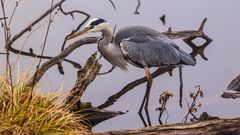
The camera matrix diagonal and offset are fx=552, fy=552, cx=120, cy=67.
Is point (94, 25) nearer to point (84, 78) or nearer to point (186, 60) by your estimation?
point (84, 78)

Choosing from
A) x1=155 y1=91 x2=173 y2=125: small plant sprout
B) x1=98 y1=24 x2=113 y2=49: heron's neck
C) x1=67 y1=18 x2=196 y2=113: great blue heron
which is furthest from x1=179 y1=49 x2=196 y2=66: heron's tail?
x1=98 y1=24 x2=113 y2=49: heron's neck

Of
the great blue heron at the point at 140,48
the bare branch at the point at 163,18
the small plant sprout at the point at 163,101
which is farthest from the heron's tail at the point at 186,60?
the bare branch at the point at 163,18

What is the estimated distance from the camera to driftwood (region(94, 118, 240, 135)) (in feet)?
6.86

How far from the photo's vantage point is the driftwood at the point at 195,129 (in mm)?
2090

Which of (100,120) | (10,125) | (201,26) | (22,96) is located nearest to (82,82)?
(100,120)

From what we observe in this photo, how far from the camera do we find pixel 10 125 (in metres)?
2.03

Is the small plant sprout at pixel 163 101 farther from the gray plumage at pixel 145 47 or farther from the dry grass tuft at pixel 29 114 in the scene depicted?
the dry grass tuft at pixel 29 114

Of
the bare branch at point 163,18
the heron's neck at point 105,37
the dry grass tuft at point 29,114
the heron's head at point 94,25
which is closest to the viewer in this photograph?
the dry grass tuft at point 29,114

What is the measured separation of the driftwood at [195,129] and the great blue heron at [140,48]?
108cm

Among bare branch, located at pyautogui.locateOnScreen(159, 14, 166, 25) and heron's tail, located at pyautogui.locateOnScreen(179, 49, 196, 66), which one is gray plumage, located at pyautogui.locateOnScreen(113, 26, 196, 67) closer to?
heron's tail, located at pyautogui.locateOnScreen(179, 49, 196, 66)

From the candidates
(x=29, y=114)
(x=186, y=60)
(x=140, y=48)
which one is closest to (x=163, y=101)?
(x=186, y=60)

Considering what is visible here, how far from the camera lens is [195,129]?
211 centimetres

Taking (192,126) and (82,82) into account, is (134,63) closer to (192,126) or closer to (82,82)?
(82,82)

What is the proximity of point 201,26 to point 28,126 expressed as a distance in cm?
236
